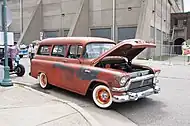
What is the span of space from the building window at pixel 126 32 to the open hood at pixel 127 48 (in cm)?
2570

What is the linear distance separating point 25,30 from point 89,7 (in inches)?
453

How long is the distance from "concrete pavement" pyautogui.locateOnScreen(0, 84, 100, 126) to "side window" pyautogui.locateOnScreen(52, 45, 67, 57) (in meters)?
1.54

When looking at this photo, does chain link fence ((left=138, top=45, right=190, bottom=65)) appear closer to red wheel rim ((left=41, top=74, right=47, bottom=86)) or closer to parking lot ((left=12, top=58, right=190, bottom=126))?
parking lot ((left=12, top=58, right=190, bottom=126))

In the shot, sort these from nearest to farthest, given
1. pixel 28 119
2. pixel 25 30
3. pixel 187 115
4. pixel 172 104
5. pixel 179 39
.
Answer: pixel 28 119 → pixel 187 115 → pixel 172 104 → pixel 25 30 → pixel 179 39

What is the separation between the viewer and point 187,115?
571 centimetres

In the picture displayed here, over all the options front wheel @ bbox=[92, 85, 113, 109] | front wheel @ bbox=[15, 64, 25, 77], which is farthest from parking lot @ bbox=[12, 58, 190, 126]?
front wheel @ bbox=[15, 64, 25, 77]

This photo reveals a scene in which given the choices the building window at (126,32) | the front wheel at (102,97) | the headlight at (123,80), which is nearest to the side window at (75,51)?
the front wheel at (102,97)

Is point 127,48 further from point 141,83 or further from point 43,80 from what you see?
point 43,80

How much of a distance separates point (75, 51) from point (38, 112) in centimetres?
249

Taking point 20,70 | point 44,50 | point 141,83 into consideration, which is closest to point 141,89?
point 141,83

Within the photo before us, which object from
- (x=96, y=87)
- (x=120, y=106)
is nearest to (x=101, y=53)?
(x=96, y=87)

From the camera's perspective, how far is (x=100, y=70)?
6.18 m

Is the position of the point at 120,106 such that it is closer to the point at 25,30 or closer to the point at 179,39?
the point at 25,30

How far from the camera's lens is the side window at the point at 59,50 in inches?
299
